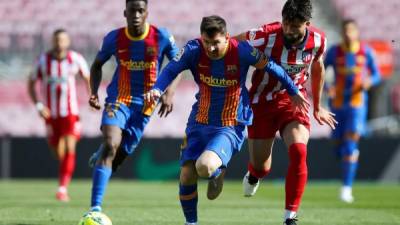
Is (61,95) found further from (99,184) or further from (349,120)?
(99,184)

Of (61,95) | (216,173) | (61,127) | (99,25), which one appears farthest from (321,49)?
(99,25)

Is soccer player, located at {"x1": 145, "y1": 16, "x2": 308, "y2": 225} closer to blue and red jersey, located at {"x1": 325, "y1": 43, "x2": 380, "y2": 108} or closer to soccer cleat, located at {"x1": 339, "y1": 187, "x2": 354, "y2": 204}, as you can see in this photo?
soccer cleat, located at {"x1": 339, "y1": 187, "x2": 354, "y2": 204}

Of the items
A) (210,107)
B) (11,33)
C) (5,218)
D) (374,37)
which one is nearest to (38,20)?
(11,33)

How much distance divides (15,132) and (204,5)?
5.74 m

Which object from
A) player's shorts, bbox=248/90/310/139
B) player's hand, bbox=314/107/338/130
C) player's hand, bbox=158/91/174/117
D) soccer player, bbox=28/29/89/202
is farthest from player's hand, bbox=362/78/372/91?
player's hand, bbox=158/91/174/117

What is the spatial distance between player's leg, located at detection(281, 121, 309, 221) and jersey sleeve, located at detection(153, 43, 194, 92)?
113 centimetres

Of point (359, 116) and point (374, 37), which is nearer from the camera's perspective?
point (359, 116)

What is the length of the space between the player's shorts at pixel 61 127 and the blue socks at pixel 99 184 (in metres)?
4.73

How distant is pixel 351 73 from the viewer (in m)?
13.0

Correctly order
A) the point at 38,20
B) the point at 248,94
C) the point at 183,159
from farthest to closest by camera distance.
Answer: the point at 38,20, the point at 248,94, the point at 183,159

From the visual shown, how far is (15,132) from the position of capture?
18.7 meters

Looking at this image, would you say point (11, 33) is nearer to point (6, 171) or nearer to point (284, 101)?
point (6, 171)

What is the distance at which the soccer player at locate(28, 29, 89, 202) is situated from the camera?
41.3 feet

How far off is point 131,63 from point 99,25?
11.6 m
